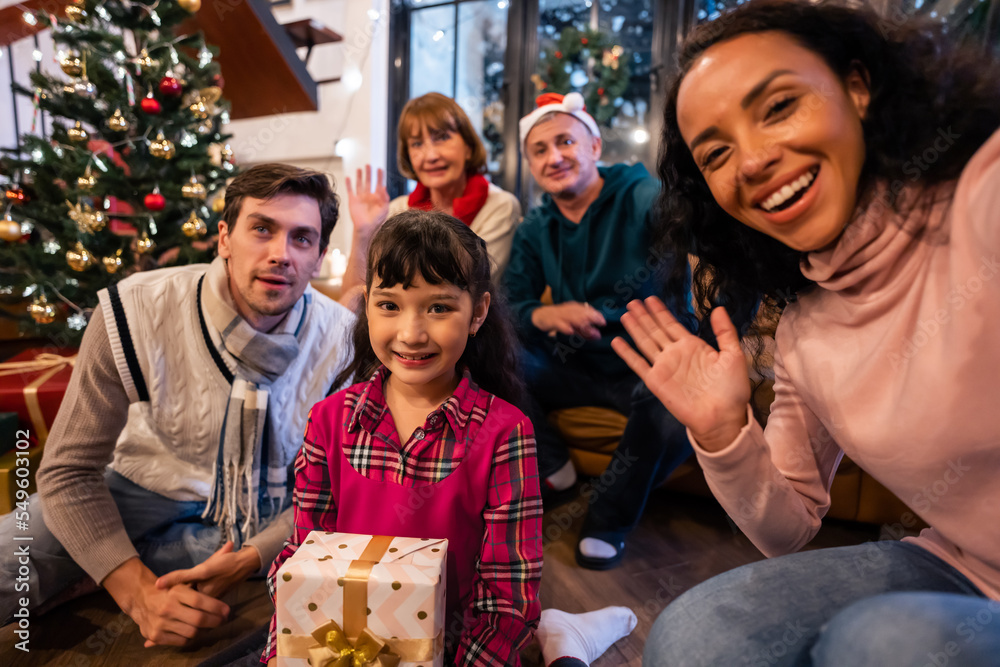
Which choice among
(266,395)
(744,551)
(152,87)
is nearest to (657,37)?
(152,87)

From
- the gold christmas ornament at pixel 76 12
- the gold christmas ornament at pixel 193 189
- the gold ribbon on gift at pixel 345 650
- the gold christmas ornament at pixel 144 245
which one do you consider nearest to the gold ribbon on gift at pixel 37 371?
the gold christmas ornament at pixel 144 245

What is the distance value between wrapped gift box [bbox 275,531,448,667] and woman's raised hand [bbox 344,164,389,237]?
1.44m

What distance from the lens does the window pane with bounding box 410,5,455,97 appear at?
4191mm

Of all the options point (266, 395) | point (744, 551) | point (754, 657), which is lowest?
point (744, 551)

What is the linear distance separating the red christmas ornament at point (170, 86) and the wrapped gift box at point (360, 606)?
1.82 m

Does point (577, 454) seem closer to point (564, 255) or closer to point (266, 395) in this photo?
point (564, 255)

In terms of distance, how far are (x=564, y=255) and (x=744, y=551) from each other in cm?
108

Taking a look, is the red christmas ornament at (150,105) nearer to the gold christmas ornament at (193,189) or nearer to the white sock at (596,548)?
the gold christmas ornament at (193,189)

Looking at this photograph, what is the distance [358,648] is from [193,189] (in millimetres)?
1783

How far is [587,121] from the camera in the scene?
2.00 metres

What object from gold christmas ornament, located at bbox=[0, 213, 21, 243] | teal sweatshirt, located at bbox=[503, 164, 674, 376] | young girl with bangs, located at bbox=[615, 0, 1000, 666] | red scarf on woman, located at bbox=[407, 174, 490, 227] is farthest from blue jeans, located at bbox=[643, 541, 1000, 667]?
gold christmas ornament, located at bbox=[0, 213, 21, 243]

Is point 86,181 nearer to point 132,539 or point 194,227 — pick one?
point 194,227

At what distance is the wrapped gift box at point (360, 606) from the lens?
29.7 inches

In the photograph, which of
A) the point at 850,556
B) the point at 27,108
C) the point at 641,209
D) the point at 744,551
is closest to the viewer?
the point at 850,556
